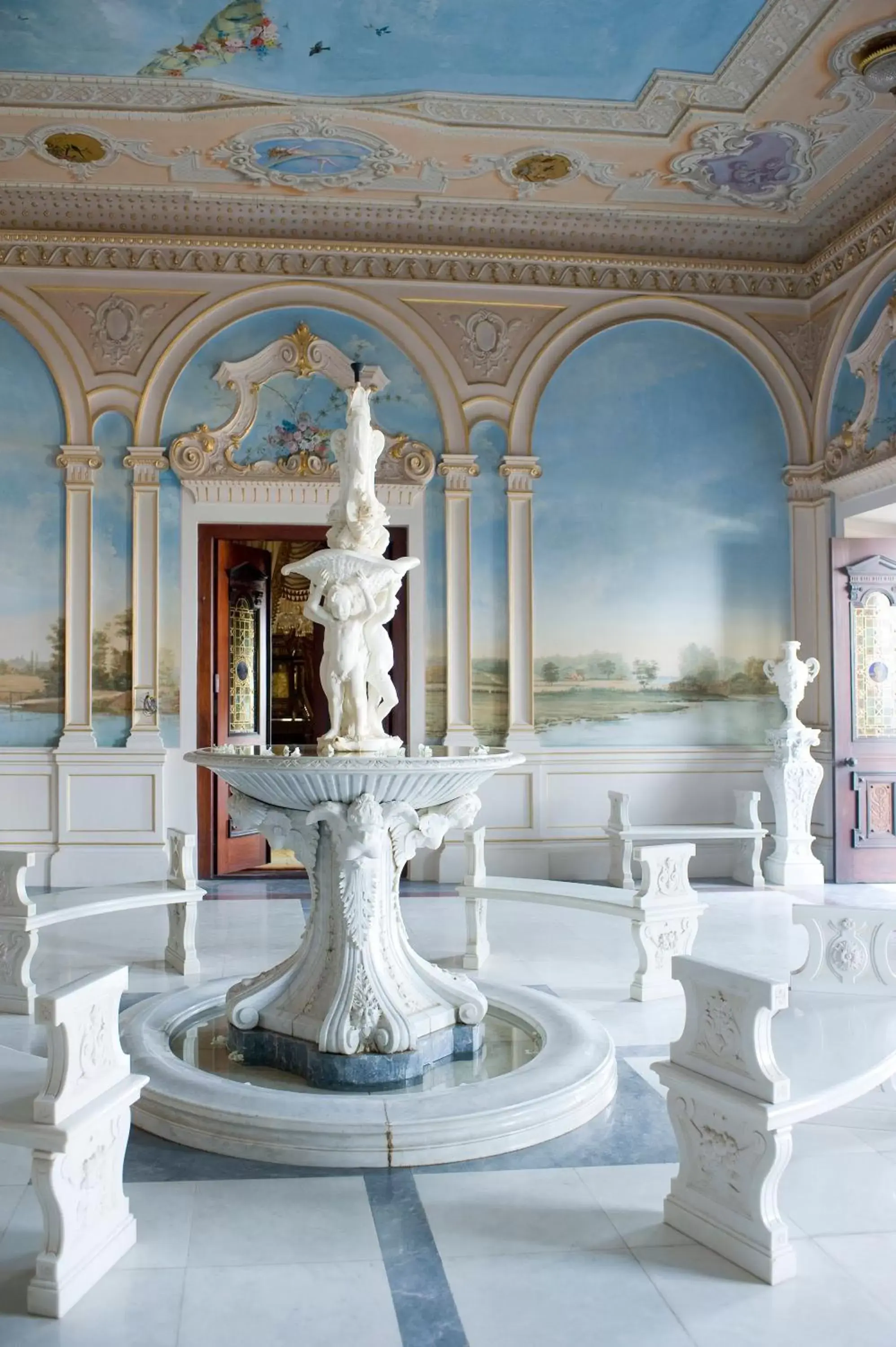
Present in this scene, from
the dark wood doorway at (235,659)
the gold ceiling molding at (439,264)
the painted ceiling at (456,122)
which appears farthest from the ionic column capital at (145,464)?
the painted ceiling at (456,122)

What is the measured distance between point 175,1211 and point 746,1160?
1668 mm

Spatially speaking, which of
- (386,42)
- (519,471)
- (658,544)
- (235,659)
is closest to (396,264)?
(519,471)

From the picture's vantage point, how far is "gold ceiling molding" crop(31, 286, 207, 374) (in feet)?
30.1

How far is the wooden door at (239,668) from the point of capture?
934 cm

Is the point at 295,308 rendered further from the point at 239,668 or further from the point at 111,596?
the point at 239,668

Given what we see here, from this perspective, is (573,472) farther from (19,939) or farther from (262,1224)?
(262,1224)

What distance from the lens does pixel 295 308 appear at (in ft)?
30.7

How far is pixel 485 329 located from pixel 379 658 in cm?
552

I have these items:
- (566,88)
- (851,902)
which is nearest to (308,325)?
(566,88)

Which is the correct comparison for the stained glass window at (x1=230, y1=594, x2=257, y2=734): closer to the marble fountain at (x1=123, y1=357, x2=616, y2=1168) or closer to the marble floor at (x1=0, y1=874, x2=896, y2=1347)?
the marble fountain at (x1=123, y1=357, x2=616, y2=1168)

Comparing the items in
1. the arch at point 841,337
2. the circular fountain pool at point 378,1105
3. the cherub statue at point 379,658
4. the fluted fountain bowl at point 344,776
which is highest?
the arch at point 841,337

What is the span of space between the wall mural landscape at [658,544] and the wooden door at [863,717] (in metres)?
0.70

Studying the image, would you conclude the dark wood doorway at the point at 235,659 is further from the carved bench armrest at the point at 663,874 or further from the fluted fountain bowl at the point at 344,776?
the fluted fountain bowl at the point at 344,776

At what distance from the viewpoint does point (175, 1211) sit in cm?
327
